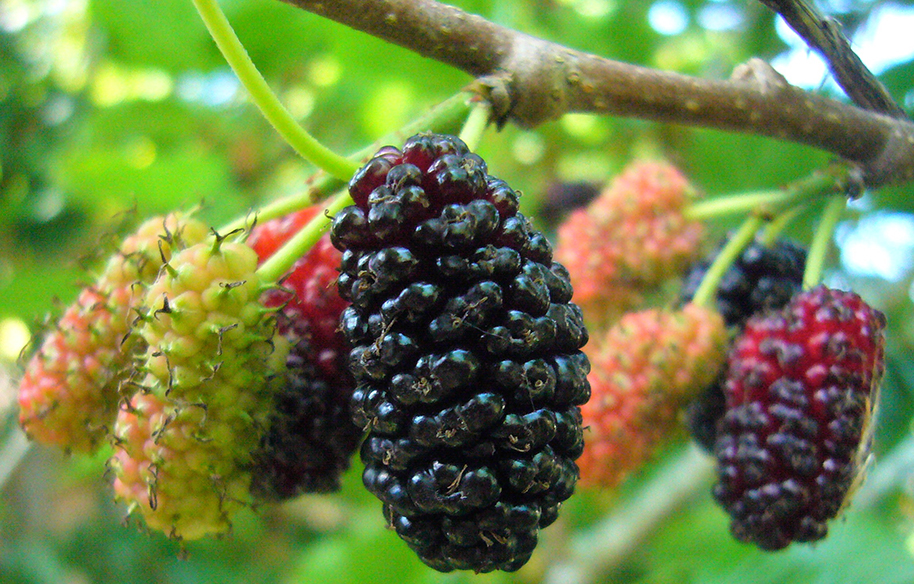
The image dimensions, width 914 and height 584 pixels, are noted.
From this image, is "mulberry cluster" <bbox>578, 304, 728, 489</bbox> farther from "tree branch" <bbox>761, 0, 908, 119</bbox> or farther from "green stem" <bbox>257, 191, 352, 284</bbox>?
"green stem" <bbox>257, 191, 352, 284</bbox>

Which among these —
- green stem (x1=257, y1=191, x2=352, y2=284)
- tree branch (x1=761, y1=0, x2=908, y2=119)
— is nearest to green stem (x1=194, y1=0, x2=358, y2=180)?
green stem (x1=257, y1=191, x2=352, y2=284)

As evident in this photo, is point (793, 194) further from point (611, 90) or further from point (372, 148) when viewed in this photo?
point (372, 148)

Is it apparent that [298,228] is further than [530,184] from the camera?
No

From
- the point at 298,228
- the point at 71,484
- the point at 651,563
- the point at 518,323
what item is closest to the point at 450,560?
the point at 518,323

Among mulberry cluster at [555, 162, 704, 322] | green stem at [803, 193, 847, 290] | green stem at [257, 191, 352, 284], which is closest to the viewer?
green stem at [257, 191, 352, 284]

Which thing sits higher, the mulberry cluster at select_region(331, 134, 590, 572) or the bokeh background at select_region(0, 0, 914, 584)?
the mulberry cluster at select_region(331, 134, 590, 572)

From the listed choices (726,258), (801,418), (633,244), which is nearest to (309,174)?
(633,244)

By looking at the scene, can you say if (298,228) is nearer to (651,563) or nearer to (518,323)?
(518,323)
